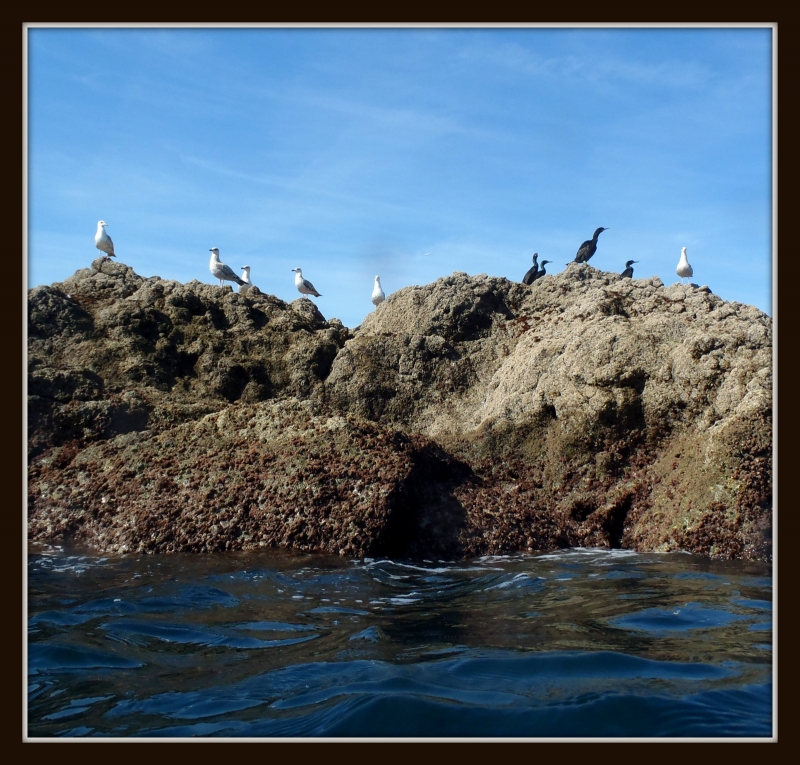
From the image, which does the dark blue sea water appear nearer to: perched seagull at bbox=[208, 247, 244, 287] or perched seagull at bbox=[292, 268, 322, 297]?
perched seagull at bbox=[208, 247, 244, 287]

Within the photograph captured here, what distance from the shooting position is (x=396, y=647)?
512cm

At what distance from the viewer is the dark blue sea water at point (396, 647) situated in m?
4.07

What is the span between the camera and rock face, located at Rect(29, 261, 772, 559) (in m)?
8.13

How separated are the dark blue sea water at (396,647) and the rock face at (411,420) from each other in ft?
2.14

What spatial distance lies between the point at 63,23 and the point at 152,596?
4.39 m

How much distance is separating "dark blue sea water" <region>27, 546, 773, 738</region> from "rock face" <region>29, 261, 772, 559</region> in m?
0.65

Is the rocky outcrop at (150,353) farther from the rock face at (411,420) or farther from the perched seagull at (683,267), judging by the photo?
the perched seagull at (683,267)

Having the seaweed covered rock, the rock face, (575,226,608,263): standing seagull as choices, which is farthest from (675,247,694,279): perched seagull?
the seaweed covered rock

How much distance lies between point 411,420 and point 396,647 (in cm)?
609

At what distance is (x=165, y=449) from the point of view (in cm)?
905

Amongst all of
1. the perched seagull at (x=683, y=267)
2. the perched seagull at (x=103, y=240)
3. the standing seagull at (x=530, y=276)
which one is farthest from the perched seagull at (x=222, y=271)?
the perched seagull at (x=683, y=267)

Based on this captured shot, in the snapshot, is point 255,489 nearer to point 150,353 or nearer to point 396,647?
point 150,353

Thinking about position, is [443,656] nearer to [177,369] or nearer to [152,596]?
[152,596]

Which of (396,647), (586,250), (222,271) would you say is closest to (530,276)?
(586,250)
